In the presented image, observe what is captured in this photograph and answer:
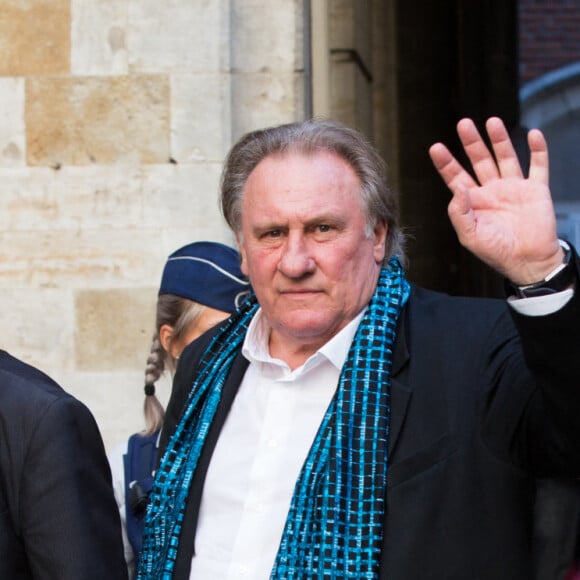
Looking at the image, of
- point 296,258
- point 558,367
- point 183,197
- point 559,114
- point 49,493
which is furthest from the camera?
point 559,114

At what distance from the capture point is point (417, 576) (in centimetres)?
212

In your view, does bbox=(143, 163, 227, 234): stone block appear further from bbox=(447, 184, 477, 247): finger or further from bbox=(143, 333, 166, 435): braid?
bbox=(447, 184, 477, 247): finger

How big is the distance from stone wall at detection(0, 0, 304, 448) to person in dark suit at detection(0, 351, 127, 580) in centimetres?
204

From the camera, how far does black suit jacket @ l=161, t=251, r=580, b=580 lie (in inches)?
78.7

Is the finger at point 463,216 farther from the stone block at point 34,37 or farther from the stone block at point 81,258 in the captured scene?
the stone block at point 34,37

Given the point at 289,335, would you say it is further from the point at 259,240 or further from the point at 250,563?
the point at 250,563

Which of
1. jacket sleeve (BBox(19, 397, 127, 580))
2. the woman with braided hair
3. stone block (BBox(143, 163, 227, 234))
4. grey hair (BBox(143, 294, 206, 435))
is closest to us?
jacket sleeve (BBox(19, 397, 127, 580))

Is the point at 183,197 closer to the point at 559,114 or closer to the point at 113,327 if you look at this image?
the point at 113,327

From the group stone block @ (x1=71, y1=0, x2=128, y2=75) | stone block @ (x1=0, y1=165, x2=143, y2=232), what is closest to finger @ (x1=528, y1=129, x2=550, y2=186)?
stone block @ (x1=0, y1=165, x2=143, y2=232)

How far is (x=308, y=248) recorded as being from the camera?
2355 mm

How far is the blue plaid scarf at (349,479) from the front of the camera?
2.18m

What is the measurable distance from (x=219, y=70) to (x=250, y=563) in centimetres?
236

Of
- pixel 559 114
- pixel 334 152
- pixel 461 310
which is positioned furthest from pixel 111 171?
pixel 559 114

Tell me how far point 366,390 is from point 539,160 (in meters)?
0.52
